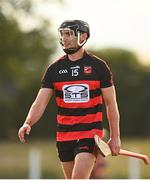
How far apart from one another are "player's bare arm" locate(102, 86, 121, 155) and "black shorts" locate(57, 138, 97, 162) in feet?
0.78

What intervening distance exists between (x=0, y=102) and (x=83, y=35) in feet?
97.6

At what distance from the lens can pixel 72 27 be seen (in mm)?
9773

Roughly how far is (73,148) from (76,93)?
557mm

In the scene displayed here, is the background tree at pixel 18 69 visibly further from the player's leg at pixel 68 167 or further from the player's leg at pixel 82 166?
the player's leg at pixel 82 166

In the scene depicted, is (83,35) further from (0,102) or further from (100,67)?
(0,102)

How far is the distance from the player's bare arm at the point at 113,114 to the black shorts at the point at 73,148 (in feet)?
0.78

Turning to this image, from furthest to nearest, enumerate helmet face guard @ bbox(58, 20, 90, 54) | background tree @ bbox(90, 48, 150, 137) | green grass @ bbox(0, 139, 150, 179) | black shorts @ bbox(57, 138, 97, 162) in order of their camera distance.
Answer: background tree @ bbox(90, 48, 150, 137), green grass @ bbox(0, 139, 150, 179), helmet face guard @ bbox(58, 20, 90, 54), black shorts @ bbox(57, 138, 97, 162)

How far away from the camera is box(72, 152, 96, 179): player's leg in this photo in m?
9.51

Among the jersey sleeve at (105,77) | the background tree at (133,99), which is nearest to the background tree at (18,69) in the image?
the background tree at (133,99)

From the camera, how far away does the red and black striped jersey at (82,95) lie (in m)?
9.68

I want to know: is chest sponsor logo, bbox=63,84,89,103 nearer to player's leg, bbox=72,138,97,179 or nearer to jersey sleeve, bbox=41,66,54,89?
jersey sleeve, bbox=41,66,54,89

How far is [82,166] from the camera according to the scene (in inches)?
374

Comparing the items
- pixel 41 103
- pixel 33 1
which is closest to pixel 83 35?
pixel 41 103

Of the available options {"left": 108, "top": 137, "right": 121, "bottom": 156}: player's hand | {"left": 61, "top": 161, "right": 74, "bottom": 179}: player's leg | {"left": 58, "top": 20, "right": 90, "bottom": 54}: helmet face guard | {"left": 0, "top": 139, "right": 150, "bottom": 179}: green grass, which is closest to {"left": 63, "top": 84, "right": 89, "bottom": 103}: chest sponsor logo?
{"left": 58, "top": 20, "right": 90, "bottom": 54}: helmet face guard
